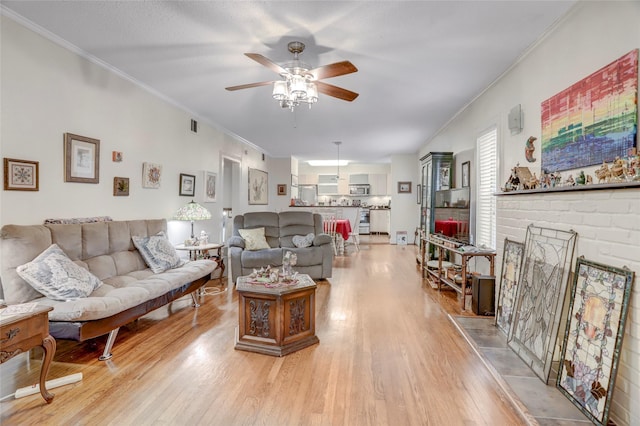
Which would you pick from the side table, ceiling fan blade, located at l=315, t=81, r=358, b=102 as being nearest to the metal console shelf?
ceiling fan blade, located at l=315, t=81, r=358, b=102

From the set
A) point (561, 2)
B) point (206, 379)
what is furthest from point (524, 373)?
point (561, 2)

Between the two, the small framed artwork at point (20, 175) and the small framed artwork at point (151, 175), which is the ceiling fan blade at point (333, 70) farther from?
the small framed artwork at point (151, 175)

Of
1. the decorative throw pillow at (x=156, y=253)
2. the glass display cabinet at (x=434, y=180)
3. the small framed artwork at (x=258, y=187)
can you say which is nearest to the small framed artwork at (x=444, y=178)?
the glass display cabinet at (x=434, y=180)

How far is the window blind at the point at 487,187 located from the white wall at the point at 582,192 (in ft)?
0.78

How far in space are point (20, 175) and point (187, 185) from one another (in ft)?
7.92

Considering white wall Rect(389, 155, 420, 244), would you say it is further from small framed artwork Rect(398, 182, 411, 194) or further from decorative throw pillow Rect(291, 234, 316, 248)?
decorative throw pillow Rect(291, 234, 316, 248)

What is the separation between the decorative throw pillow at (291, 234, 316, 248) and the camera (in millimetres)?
5047

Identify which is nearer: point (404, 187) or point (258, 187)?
point (258, 187)

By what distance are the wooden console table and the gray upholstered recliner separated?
286 centimetres

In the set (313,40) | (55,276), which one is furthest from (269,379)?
(313,40)

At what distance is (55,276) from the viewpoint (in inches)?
95.1

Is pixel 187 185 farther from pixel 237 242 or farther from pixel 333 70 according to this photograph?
pixel 333 70

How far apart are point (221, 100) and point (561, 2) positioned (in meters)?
3.84

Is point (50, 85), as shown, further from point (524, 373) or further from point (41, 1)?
point (524, 373)
